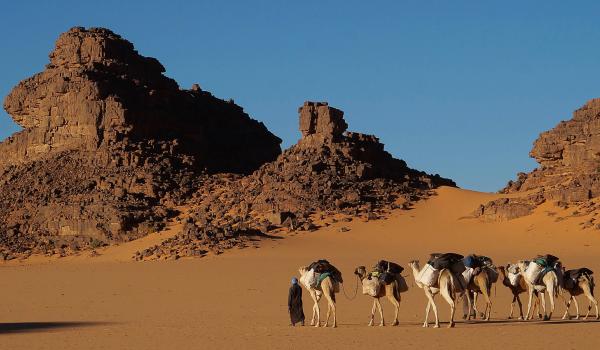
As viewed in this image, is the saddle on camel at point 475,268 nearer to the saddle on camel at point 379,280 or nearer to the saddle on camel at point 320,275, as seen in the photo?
the saddle on camel at point 379,280

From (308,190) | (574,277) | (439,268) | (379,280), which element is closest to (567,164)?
(308,190)

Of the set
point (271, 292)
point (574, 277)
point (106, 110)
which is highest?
point (106, 110)

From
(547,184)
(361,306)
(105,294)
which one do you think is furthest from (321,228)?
(361,306)

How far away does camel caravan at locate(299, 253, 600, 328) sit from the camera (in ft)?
71.2

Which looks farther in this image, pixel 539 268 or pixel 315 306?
pixel 539 268

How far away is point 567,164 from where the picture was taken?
52.0 m

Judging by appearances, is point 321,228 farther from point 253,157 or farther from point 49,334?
point 49,334

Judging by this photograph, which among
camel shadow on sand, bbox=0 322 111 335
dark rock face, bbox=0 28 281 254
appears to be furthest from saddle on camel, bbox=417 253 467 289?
dark rock face, bbox=0 28 281 254

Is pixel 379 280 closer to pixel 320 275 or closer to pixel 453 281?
pixel 320 275

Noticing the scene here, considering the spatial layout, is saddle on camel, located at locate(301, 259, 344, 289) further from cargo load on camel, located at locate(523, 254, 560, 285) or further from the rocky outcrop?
the rocky outcrop

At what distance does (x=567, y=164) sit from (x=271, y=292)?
80.7 feet

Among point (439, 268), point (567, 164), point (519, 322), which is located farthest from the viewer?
point (567, 164)

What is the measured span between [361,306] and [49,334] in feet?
32.5

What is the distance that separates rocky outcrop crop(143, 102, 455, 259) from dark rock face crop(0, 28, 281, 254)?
11.9 feet
